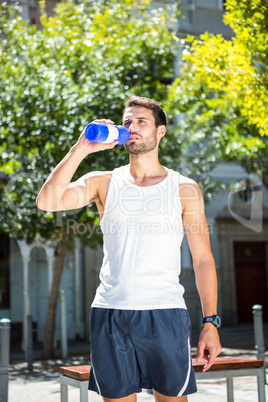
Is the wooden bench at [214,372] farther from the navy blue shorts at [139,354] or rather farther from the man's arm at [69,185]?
the man's arm at [69,185]

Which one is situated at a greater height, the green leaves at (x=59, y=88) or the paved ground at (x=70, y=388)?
the green leaves at (x=59, y=88)

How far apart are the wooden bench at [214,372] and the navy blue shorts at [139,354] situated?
186 centimetres

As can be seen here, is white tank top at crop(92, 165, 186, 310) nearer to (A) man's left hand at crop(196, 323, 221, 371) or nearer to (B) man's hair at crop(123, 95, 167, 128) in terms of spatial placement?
(A) man's left hand at crop(196, 323, 221, 371)

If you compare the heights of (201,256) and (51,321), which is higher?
(201,256)

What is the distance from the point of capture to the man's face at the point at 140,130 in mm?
2900

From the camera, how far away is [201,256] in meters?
2.93

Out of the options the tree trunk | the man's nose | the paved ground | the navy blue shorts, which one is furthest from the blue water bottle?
the tree trunk

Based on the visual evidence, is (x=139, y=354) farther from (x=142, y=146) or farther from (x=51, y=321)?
(x=51, y=321)

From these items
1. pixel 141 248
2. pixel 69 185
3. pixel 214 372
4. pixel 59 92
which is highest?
pixel 59 92

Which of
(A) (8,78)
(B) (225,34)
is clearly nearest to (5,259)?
(A) (8,78)

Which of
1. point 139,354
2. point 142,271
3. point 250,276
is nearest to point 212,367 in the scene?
point 139,354

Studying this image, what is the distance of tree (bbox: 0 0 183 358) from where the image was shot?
10844 millimetres

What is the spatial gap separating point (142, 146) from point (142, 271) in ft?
2.05

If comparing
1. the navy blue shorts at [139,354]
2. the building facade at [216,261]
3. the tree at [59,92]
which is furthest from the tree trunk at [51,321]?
the navy blue shorts at [139,354]
